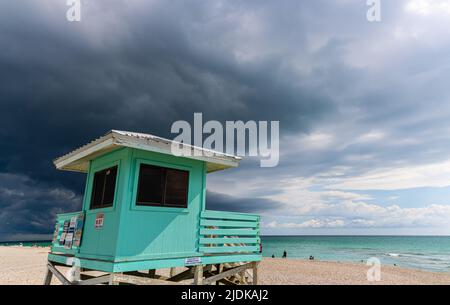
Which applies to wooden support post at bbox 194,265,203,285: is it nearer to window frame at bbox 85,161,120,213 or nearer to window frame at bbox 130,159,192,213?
window frame at bbox 130,159,192,213

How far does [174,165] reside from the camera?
8828 mm

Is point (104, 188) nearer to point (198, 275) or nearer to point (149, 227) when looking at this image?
point (149, 227)

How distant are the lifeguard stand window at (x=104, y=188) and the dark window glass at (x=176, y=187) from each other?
59.2 inches

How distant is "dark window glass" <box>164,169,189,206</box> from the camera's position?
337 inches

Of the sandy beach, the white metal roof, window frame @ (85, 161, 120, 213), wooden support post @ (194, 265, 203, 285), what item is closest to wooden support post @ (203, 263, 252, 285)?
wooden support post @ (194, 265, 203, 285)

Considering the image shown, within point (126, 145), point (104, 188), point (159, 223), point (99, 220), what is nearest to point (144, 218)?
point (159, 223)

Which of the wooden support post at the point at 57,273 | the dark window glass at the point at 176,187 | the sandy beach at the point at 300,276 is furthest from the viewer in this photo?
the sandy beach at the point at 300,276

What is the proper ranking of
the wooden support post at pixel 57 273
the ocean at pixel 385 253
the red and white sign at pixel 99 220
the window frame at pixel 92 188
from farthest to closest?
1. the ocean at pixel 385 253
2. the wooden support post at pixel 57 273
3. the red and white sign at pixel 99 220
4. the window frame at pixel 92 188

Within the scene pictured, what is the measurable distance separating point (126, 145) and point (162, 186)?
1670mm

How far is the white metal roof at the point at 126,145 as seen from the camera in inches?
301

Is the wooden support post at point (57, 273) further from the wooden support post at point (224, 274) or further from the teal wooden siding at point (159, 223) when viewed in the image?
the wooden support post at point (224, 274)

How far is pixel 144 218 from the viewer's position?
7918 millimetres

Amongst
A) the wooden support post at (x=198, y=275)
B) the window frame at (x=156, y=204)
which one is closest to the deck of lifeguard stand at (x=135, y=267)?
the wooden support post at (x=198, y=275)
